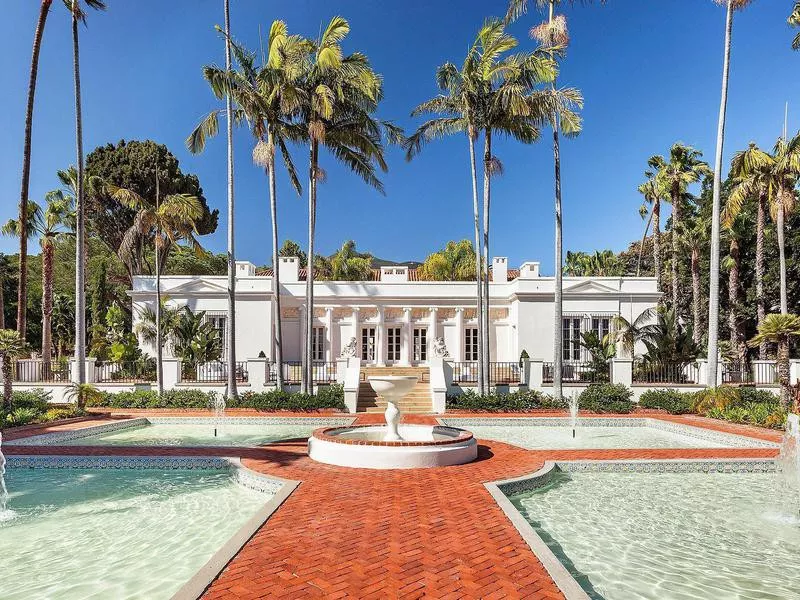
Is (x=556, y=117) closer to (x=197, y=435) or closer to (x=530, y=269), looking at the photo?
(x=530, y=269)

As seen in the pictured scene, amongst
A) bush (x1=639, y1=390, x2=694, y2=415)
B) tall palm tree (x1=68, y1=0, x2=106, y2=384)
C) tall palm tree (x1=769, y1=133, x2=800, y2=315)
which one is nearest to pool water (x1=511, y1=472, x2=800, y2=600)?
bush (x1=639, y1=390, x2=694, y2=415)

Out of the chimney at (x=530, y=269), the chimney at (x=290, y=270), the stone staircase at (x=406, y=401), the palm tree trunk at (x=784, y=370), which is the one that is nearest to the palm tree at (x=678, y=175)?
the chimney at (x=530, y=269)

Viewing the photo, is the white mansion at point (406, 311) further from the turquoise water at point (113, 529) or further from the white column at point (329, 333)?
the turquoise water at point (113, 529)

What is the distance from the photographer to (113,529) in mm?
6312

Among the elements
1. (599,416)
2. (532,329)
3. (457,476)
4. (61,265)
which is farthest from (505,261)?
(61,265)

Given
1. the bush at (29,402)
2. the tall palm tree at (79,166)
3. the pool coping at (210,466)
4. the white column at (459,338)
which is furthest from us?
the white column at (459,338)

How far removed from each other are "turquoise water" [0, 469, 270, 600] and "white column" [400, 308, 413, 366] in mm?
16949

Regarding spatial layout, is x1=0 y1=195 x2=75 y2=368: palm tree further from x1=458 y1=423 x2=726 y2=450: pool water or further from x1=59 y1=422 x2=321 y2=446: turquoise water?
x1=458 y1=423 x2=726 y2=450: pool water

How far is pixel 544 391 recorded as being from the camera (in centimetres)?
1991

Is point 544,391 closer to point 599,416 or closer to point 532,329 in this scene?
point 599,416

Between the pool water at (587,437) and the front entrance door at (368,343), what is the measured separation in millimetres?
10794

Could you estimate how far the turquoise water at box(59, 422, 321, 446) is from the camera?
12.7 meters

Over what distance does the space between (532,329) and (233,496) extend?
1845cm

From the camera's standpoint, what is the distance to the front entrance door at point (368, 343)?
26.0 metres
